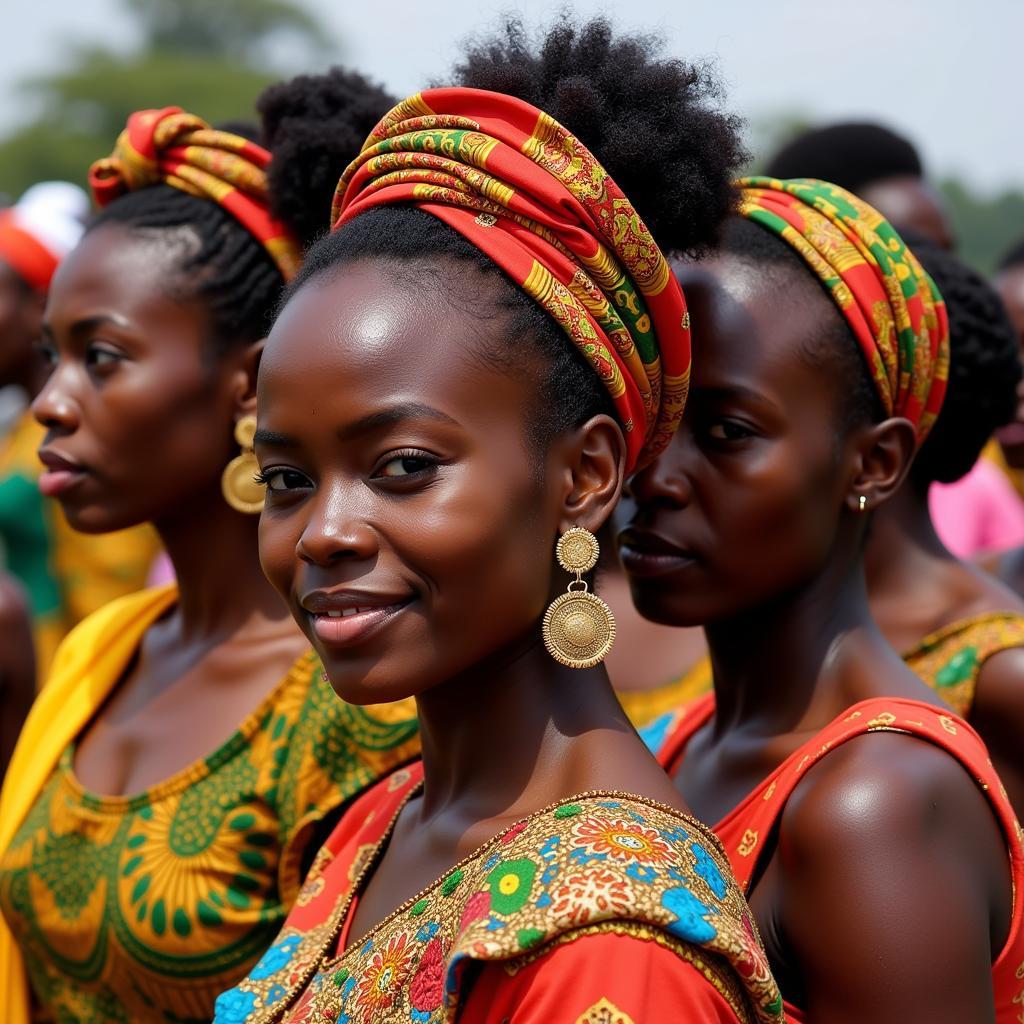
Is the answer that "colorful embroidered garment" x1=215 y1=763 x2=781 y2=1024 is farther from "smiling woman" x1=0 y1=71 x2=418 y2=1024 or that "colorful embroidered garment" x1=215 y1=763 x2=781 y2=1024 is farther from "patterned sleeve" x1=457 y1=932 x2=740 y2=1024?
"smiling woman" x1=0 y1=71 x2=418 y2=1024

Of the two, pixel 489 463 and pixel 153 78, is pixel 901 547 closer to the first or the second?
pixel 489 463

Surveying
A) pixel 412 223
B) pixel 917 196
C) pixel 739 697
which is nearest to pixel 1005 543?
pixel 917 196

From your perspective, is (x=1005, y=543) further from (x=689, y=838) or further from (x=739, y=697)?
(x=689, y=838)

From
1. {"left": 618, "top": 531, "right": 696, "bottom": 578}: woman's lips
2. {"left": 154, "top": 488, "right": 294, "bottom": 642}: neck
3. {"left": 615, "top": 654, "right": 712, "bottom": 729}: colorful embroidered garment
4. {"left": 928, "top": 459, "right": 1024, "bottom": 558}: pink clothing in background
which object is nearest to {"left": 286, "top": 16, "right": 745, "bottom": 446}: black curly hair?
{"left": 618, "top": 531, "right": 696, "bottom": 578}: woman's lips

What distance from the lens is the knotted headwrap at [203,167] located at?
126 inches

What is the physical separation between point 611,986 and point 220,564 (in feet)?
6.07

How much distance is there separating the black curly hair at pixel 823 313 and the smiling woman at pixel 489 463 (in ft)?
1.13

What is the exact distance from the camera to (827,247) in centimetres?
259

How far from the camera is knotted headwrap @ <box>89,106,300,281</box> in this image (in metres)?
3.21

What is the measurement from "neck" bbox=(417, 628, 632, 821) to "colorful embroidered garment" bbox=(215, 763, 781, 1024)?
0.13 m

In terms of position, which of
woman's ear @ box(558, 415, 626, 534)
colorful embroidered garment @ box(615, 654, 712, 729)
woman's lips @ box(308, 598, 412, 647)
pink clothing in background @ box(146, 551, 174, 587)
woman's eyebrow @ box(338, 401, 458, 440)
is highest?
woman's eyebrow @ box(338, 401, 458, 440)

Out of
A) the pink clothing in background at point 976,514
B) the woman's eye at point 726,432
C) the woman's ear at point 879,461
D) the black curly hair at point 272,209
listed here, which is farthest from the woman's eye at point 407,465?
the pink clothing in background at point 976,514

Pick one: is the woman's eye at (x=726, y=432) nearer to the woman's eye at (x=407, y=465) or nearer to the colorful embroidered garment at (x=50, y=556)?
the woman's eye at (x=407, y=465)

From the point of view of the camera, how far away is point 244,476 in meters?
3.13
